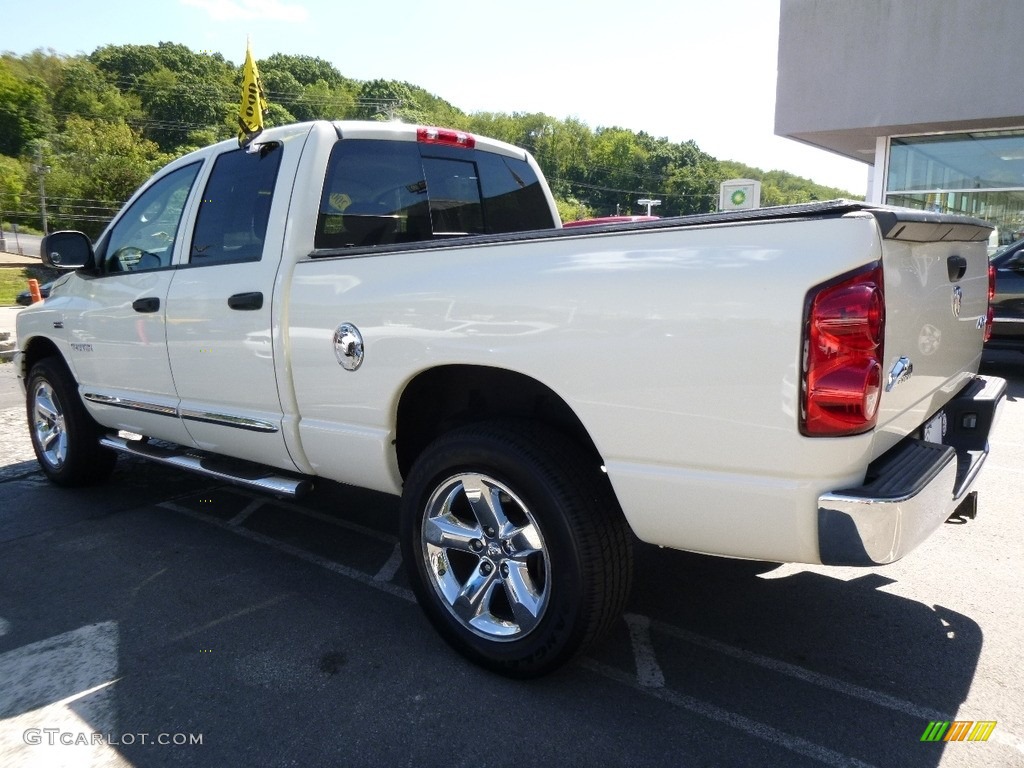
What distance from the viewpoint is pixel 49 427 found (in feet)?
16.7

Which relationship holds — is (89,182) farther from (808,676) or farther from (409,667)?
(808,676)

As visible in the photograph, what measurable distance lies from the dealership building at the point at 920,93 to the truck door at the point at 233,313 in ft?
48.1

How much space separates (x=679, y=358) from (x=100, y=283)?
144 inches

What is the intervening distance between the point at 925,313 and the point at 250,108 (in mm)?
3181

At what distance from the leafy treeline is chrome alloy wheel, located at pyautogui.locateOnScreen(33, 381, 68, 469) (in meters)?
71.3

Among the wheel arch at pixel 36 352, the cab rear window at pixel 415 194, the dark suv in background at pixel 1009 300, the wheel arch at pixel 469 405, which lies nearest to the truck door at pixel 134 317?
the wheel arch at pixel 36 352

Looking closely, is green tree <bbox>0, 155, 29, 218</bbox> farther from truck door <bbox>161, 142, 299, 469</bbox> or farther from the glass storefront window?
truck door <bbox>161, 142, 299, 469</bbox>

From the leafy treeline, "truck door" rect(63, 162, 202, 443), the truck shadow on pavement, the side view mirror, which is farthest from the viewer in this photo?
the leafy treeline

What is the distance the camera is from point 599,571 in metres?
2.38

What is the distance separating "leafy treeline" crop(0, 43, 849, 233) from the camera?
7794 cm

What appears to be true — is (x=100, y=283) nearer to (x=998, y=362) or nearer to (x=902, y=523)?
(x=902, y=523)

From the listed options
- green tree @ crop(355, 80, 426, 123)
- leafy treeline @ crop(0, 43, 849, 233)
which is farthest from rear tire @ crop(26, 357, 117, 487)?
green tree @ crop(355, 80, 426, 123)

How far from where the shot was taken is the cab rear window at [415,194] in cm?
347

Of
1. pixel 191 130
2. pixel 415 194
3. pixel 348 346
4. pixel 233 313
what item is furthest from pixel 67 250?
pixel 191 130
